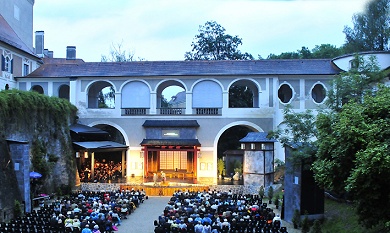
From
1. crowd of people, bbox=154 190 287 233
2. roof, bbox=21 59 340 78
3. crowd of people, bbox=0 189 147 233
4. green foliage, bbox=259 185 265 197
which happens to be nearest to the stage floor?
green foliage, bbox=259 185 265 197

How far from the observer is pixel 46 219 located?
17.3 m

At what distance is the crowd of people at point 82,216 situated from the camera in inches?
611

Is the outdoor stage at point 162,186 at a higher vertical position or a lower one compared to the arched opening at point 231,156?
lower

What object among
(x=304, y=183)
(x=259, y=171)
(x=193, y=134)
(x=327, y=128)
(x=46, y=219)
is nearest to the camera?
(x=327, y=128)

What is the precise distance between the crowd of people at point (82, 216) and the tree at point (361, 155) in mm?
8610

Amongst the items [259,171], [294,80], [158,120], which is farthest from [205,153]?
[294,80]

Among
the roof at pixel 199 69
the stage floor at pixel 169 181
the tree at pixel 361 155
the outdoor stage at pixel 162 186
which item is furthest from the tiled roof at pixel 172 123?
the tree at pixel 361 155

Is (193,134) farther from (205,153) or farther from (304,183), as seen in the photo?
(304,183)

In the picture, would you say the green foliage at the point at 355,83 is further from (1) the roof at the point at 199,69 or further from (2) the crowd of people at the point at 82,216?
(1) the roof at the point at 199,69

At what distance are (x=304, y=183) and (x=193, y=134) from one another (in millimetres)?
15464

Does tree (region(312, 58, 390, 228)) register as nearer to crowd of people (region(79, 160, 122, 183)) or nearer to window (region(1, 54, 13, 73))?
crowd of people (region(79, 160, 122, 183))

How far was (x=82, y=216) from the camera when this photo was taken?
17734 millimetres

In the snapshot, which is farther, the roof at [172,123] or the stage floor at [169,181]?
the roof at [172,123]

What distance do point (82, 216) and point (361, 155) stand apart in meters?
11.7
